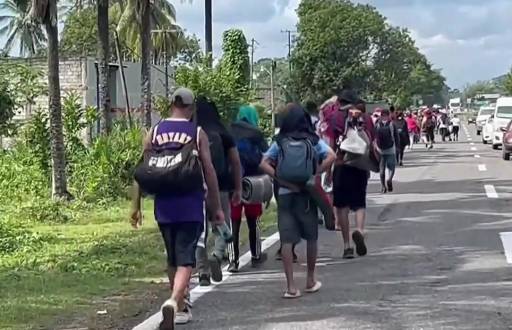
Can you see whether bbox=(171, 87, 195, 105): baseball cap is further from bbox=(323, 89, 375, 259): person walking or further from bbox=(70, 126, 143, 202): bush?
bbox=(70, 126, 143, 202): bush

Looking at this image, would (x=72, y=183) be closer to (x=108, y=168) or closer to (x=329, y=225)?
(x=108, y=168)

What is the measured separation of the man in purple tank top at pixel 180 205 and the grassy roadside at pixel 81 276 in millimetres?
945

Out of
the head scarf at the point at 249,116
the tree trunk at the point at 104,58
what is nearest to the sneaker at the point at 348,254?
the head scarf at the point at 249,116

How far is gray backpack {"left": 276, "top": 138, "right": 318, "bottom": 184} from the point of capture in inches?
370

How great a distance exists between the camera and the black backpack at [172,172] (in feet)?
25.2

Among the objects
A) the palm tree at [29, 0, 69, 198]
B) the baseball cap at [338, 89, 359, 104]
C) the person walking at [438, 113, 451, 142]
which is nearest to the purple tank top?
the baseball cap at [338, 89, 359, 104]

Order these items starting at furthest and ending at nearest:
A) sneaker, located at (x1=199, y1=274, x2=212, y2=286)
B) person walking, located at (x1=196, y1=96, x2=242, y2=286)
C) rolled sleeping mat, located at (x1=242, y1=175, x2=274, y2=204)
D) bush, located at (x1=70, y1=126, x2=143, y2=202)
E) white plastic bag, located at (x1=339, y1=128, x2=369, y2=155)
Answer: bush, located at (x1=70, y1=126, x2=143, y2=202) < white plastic bag, located at (x1=339, y1=128, x2=369, y2=155) < rolled sleeping mat, located at (x1=242, y1=175, x2=274, y2=204) < sneaker, located at (x1=199, y1=274, x2=212, y2=286) < person walking, located at (x1=196, y1=96, x2=242, y2=286)

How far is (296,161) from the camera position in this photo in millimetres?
9445

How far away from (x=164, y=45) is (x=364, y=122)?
5205 cm

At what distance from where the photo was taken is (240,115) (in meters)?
11.1

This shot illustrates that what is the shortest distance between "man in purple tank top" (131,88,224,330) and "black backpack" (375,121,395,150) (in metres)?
11.2

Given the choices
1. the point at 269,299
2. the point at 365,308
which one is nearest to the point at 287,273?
the point at 269,299

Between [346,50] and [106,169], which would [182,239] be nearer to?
[106,169]

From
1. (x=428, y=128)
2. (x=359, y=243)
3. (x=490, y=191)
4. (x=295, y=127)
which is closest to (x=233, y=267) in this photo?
(x=359, y=243)
